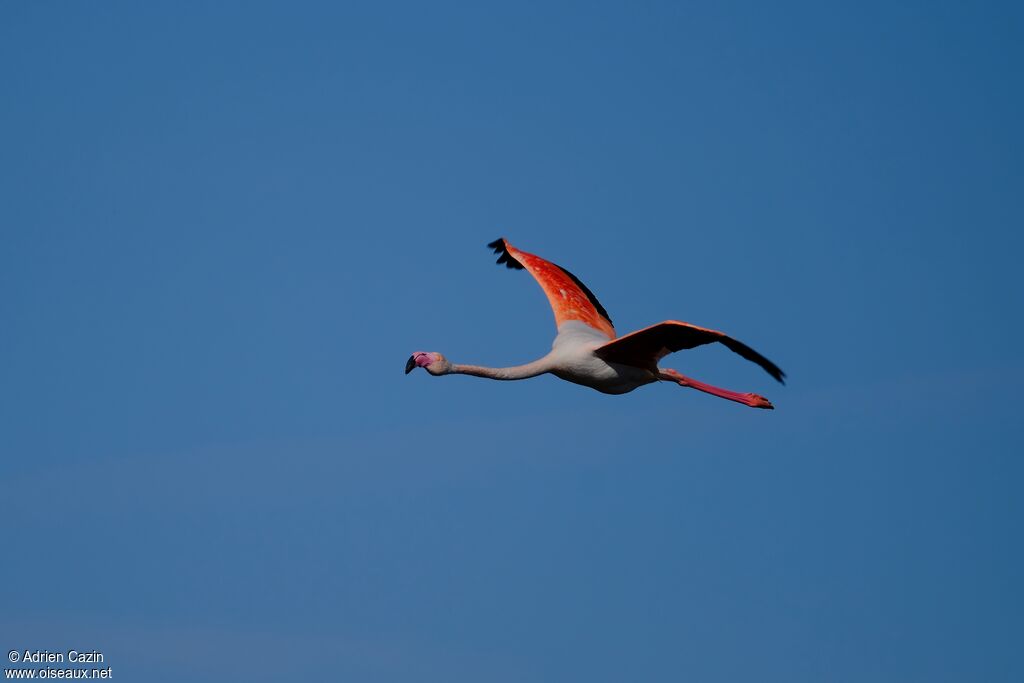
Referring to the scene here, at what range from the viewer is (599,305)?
84.9 ft

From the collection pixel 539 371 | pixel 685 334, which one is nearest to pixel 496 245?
pixel 539 371

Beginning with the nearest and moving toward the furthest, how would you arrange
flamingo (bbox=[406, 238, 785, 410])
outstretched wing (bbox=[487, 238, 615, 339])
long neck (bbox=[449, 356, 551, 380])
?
flamingo (bbox=[406, 238, 785, 410]), long neck (bbox=[449, 356, 551, 380]), outstretched wing (bbox=[487, 238, 615, 339])

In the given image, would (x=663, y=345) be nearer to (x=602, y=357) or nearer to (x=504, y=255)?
(x=602, y=357)

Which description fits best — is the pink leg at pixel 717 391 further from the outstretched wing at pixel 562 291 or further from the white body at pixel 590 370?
the outstretched wing at pixel 562 291

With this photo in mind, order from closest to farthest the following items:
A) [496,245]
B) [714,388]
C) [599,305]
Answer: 1. [714,388]
2. [599,305]
3. [496,245]

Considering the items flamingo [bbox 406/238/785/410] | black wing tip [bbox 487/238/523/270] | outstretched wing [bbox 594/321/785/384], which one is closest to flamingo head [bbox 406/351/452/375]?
flamingo [bbox 406/238/785/410]

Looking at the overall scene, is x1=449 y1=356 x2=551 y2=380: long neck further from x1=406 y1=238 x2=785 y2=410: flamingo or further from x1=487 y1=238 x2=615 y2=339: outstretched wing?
x1=487 y1=238 x2=615 y2=339: outstretched wing

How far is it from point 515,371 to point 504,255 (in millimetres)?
5789

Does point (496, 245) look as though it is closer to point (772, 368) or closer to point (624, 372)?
point (624, 372)

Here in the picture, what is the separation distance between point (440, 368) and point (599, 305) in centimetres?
502

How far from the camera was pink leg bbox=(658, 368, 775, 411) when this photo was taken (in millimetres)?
22969

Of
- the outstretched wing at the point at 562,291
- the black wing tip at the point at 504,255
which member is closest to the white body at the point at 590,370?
the outstretched wing at the point at 562,291

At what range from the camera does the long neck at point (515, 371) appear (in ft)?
73.2

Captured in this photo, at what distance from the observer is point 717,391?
76.8ft
